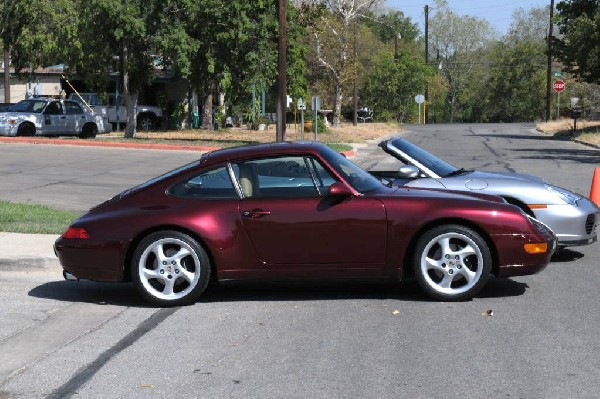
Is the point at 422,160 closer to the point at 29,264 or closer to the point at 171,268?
the point at 171,268

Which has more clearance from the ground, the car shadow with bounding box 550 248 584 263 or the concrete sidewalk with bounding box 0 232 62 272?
the concrete sidewalk with bounding box 0 232 62 272

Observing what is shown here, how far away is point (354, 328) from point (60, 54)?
35843 millimetres

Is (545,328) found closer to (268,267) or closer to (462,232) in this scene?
(462,232)

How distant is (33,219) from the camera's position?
42.3 ft

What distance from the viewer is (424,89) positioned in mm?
84188

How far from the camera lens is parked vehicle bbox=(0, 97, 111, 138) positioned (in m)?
35.4

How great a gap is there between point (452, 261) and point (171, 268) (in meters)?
2.48

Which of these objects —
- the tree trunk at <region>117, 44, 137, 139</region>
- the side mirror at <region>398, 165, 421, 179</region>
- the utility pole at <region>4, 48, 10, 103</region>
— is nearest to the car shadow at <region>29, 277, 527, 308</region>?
the side mirror at <region>398, 165, 421, 179</region>

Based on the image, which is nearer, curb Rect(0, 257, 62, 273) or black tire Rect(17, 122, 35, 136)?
curb Rect(0, 257, 62, 273)

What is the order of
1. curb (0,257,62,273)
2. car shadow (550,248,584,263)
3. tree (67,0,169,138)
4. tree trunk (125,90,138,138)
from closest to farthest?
curb (0,257,62,273) < car shadow (550,248,584,263) < tree (67,0,169,138) < tree trunk (125,90,138,138)

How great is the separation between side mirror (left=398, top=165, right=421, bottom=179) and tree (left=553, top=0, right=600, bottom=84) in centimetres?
3102

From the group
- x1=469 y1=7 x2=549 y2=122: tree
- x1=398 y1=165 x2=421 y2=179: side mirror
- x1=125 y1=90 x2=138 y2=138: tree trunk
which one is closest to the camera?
x1=398 y1=165 x2=421 y2=179: side mirror

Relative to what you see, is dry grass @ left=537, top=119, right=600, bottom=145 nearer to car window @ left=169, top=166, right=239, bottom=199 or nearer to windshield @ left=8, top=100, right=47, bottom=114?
windshield @ left=8, top=100, right=47, bottom=114

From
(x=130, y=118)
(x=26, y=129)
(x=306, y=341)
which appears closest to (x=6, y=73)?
(x=26, y=129)
